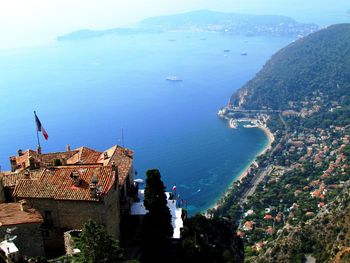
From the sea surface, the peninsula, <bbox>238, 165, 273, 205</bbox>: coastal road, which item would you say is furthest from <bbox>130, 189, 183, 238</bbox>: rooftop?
<bbox>238, 165, 273, 205</bbox>: coastal road

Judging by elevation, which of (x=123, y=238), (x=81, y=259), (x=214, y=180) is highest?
(x=81, y=259)

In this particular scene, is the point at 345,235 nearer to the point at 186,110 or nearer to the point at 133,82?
the point at 186,110

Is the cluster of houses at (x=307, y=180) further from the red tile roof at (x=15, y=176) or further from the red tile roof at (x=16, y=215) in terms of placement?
the red tile roof at (x=16, y=215)

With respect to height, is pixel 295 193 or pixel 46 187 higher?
pixel 46 187

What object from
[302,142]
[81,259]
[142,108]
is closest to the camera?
[81,259]

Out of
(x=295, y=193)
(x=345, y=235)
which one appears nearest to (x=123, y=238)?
(x=345, y=235)

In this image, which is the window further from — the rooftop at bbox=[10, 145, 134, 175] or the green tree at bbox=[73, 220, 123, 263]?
the green tree at bbox=[73, 220, 123, 263]

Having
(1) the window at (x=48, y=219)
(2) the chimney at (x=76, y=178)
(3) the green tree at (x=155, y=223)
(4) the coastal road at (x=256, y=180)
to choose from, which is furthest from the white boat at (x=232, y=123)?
(1) the window at (x=48, y=219)
